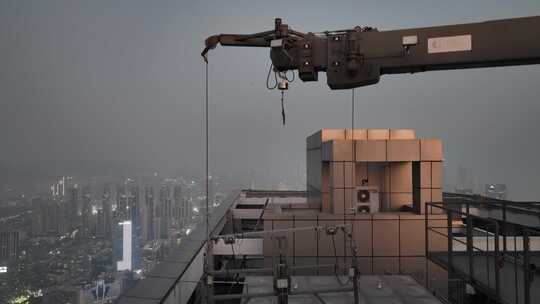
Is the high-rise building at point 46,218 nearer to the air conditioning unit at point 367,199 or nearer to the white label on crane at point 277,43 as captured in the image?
the air conditioning unit at point 367,199

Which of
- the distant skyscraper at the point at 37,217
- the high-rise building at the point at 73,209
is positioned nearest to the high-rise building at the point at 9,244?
the distant skyscraper at the point at 37,217

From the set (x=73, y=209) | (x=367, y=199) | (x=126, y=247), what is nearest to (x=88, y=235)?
(x=126, y=247)

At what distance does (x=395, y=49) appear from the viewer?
494cm

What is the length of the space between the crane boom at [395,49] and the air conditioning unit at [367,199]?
11.5 metres

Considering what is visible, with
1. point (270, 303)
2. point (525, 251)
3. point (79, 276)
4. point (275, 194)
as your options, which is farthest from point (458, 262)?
point (275, 194)

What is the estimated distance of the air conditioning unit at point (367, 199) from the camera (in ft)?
52.3

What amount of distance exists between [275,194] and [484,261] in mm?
22850

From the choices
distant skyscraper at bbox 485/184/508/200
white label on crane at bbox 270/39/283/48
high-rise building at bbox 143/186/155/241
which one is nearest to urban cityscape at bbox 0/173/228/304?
high-rise building at bbox 143/186/155/241

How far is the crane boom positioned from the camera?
188 inches

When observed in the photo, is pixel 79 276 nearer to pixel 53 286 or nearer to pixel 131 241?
pixel 53 286

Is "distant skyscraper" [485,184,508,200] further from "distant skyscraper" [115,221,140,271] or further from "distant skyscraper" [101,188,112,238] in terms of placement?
"distant skyscraper" [101,188,112,238]

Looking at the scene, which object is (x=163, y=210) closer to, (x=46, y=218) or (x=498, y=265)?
(x=46, y=218)

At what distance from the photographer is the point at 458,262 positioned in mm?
9242

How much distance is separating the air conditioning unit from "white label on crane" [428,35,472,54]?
11584 millimetres
